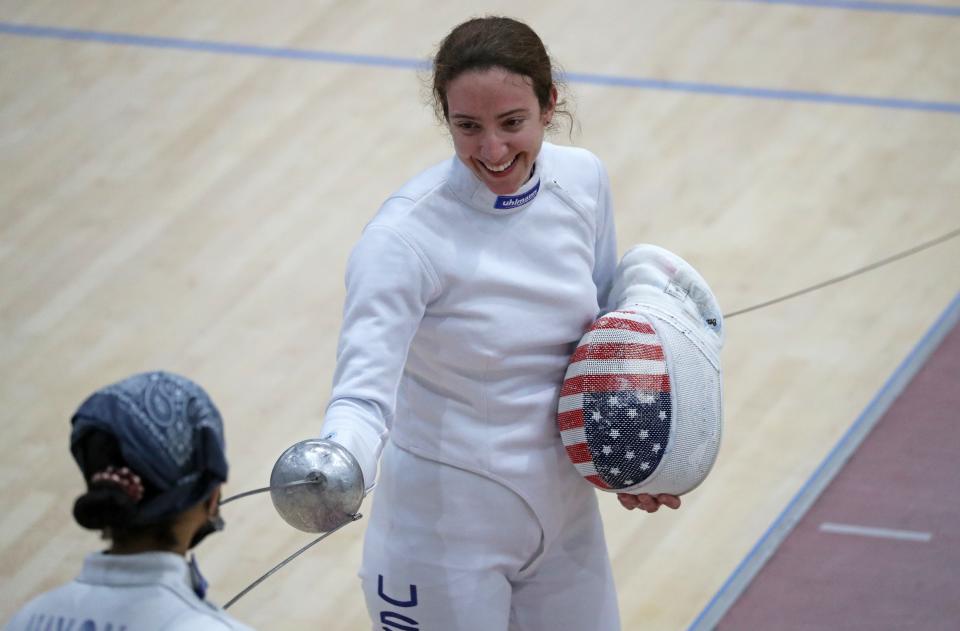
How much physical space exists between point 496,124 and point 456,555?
698mm

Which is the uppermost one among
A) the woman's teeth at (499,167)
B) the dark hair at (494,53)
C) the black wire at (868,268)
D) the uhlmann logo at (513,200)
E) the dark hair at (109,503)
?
the dark hair at (494,53)

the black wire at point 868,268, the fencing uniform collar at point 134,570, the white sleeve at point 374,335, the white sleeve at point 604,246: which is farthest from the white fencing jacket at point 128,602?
the black wire at point 868,268

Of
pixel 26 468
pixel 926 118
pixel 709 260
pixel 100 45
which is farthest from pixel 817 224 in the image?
pixel 100 45

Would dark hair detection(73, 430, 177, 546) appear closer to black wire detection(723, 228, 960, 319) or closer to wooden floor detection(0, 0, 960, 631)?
wooden floor detection(0, 0, 960, 631)

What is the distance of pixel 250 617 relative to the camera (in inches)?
140

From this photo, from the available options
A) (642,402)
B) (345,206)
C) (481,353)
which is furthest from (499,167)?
(345,206)

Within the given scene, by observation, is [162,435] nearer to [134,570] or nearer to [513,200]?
[134,570]

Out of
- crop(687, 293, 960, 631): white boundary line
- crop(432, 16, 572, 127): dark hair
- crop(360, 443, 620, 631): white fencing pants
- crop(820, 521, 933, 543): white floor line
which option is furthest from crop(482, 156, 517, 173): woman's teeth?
crop(820, 521, 933, 543): white floor line

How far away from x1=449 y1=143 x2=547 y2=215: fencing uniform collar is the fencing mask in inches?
9.6

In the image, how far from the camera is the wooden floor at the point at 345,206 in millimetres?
3807

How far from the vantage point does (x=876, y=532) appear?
3.66m

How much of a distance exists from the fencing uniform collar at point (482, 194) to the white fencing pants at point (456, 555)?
1.40 ft

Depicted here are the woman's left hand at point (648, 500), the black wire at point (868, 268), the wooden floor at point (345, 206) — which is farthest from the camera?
the black wire at point (868, 268)

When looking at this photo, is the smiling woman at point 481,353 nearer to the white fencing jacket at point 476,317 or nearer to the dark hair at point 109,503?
the white fencing jacket at point 476,317
